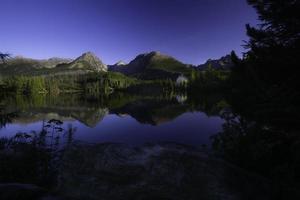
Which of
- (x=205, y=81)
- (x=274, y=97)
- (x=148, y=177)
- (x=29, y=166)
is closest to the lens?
(x=148, y=177)

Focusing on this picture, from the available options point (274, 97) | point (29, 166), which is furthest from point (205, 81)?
point (274, 97)

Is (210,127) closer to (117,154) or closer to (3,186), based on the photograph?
(117,154)

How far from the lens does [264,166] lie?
31.8ft

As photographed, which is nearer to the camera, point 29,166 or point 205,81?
point 29,166

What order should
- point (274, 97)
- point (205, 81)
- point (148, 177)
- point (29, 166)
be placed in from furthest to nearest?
point (205, 81) → point (29, 166) → point (274, 97) → point (148, 177)

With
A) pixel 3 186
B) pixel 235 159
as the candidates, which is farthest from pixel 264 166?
pixel 3 186

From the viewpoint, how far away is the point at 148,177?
7.36 m

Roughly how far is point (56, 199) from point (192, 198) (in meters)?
3.55

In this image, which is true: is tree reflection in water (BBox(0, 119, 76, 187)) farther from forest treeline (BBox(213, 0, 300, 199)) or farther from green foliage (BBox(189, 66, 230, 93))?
green foliage (BBox(189, 66, 230, 93))

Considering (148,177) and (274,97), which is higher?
(274,97)

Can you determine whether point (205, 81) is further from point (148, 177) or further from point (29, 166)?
point (148, 177)

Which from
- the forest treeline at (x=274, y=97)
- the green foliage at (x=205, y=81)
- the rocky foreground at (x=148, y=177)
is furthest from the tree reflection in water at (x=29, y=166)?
the green foliage at (x=205, y=81)

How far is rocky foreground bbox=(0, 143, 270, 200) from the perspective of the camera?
6.96 metres

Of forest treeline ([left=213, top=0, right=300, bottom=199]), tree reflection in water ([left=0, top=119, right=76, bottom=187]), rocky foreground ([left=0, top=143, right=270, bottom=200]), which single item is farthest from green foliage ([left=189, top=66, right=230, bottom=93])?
rocky foreground ([left=0, top=143, right=270, bottom=200])
